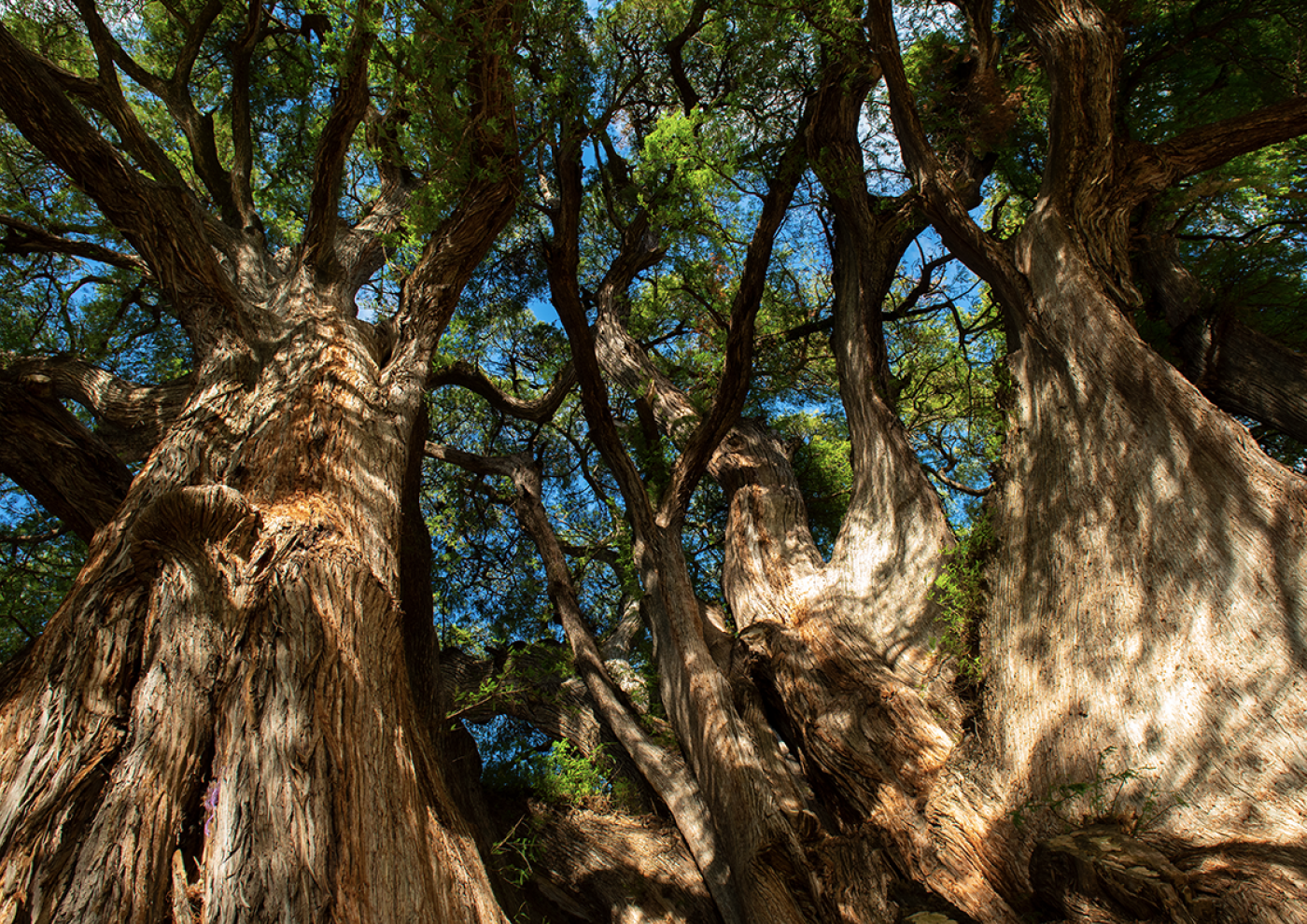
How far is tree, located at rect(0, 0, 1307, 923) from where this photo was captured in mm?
2213

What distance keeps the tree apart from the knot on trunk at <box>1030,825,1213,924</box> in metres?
0.02

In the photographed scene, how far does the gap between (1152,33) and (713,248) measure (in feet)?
17.2

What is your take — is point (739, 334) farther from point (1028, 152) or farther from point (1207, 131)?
point (1028, 152)

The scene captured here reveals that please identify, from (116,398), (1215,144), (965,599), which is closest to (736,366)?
(965,599)

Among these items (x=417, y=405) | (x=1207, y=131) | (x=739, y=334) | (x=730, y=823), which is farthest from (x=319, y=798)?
(x=1207, y=131)

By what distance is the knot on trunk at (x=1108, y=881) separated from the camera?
2457 millimetres

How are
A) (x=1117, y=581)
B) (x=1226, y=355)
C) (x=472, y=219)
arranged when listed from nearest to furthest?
(x=1117, y=581) → (x=472, y=219) → (x=1226, y=355)

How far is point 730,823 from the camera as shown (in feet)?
14.3

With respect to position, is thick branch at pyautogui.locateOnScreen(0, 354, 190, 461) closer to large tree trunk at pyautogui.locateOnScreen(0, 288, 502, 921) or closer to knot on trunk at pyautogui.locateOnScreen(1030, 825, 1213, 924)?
large tree trunk at pyautogui.locateOnScreen(0, 288, 502, 921)

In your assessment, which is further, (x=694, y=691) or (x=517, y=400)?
(x=517, y=400)

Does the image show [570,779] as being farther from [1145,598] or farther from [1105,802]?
[1145,598]

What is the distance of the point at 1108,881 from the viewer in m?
2.66

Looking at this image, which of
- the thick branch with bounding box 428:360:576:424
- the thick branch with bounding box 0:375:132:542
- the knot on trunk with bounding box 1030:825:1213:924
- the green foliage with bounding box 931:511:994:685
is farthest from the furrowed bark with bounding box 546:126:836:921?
the thick branch with bounding box 0:375:132:542

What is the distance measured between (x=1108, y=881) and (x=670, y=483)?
4.10 meters
